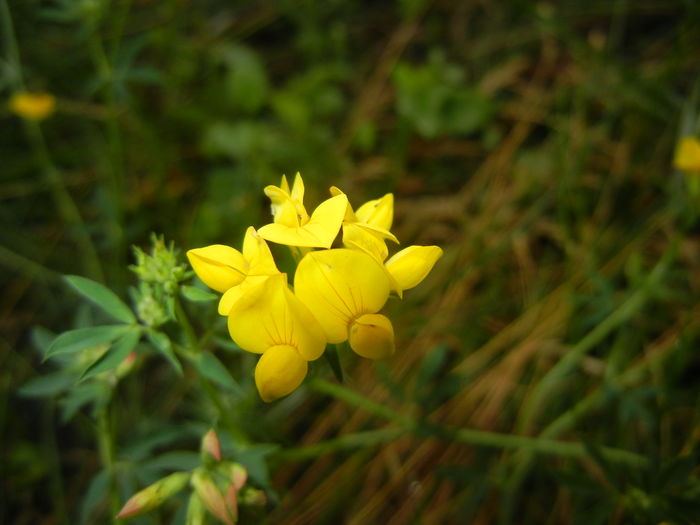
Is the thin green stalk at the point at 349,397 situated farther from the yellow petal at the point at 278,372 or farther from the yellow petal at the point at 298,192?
the yellow petal at the point at 298,192

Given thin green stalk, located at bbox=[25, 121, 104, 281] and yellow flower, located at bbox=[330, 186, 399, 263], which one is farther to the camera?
thin green stalk, located at bbox=[25, 121, 104, 281]

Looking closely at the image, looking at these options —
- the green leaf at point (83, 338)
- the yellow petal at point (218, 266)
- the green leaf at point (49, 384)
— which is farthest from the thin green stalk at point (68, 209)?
the yellow petal at point (218, 266)

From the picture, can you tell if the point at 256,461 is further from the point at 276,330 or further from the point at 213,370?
the point at 276,330

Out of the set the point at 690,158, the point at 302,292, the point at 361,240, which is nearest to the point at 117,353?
the point at 302,292

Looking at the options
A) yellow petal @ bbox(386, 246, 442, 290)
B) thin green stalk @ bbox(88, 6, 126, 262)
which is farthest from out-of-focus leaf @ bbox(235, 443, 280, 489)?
thin green stalk @ bbox(88, 6, 126, 262)

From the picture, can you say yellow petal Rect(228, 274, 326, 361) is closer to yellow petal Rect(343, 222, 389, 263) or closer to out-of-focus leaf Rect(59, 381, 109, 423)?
yellow petal Rect(343, 222, 389, 263)

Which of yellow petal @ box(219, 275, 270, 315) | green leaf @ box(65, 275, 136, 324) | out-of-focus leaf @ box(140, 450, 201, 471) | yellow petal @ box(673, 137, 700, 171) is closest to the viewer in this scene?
yellow petal @ box(219, 275, 270, 315)

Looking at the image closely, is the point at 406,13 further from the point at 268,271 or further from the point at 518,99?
the point at 268,271
